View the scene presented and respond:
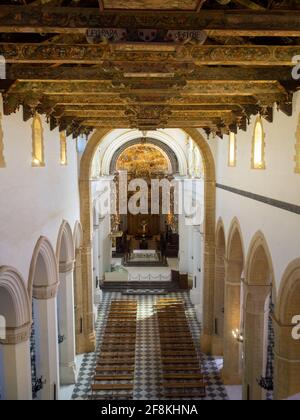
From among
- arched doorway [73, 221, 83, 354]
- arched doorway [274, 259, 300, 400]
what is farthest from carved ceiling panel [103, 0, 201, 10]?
arched doorway [73, 221, 83, 354]

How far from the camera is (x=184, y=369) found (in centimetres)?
1645

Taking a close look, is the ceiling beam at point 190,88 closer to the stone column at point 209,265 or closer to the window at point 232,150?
the window at point 232,150

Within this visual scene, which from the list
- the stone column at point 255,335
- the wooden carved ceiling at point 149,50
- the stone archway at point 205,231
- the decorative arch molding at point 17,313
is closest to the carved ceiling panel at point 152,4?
the wooden carved ceiling at point 149,50

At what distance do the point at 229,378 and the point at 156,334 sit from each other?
5.32 meters

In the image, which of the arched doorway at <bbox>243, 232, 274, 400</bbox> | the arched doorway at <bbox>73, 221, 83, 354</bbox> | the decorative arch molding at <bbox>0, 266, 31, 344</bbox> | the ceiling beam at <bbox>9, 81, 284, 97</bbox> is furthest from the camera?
the arched doorway at <bbox>73, 221, 83, 354</bbox>

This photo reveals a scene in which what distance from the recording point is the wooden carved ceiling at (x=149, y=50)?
5449 mm

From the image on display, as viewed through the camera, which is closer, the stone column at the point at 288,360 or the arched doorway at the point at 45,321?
the stone column at the point at 288,360

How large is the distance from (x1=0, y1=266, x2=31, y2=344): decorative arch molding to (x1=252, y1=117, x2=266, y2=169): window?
6.46 meters

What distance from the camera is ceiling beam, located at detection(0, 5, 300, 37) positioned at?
5418 mm

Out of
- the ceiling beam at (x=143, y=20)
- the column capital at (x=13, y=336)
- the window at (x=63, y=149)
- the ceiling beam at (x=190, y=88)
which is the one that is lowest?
the column capital at (x=13, y=336)

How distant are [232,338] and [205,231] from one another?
4.52 metres

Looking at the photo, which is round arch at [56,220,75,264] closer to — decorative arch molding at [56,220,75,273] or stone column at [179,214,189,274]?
decorative arch molding at [56,220,75,273]

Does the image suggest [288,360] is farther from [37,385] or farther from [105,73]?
[105,73]

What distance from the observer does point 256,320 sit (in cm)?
1293
